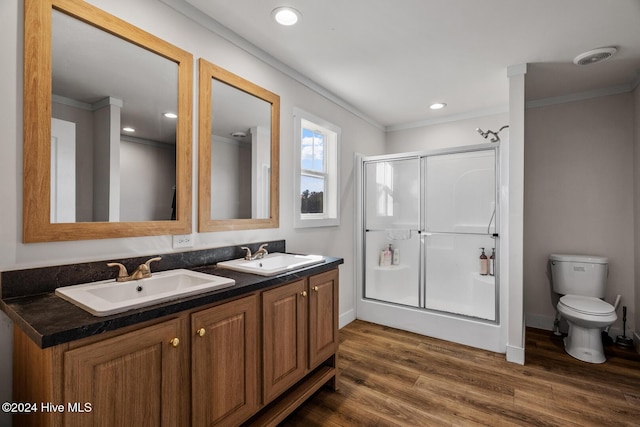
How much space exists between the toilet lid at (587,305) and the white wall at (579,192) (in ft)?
1.69

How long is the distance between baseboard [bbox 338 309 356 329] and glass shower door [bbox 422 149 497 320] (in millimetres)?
824

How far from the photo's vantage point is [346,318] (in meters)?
3.45

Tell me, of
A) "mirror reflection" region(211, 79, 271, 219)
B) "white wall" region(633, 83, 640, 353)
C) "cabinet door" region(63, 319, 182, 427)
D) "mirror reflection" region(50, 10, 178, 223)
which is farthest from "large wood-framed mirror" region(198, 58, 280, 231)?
"white wall" region(633, 83, 640, 353)

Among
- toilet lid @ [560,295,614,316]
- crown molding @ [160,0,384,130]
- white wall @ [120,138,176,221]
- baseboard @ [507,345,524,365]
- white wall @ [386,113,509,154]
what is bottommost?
baseboard @ [507,345,524,365]

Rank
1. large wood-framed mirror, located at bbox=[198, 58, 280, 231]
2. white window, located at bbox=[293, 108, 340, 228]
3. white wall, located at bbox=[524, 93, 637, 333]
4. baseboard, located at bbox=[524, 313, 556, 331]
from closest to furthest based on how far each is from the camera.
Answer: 1. large wood-framed mirror, located at bbox=[198, 58, 280, 231]
2. white window, located at bbox=[293, 108, 340, 228]
3. white wall, located at bbox=[524, 93, 637, 333]
4. baseboard, located at bbox=[524, 313, 556, 331]

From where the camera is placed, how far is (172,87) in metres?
1.80

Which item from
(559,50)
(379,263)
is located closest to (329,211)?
(379,263)

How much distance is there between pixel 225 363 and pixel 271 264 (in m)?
0.84

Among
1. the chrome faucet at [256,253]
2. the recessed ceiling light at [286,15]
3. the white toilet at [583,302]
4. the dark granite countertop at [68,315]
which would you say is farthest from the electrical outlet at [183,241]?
the white toilet at [583,302]

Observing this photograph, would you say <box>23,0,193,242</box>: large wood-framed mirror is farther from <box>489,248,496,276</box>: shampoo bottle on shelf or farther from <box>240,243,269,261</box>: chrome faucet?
<box>489,248,496,276</box>: shampoo bottle on shelf

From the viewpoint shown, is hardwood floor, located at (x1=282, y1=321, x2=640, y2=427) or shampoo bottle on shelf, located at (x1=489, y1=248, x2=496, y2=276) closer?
hardwood floor, located at (x1=282, y1=321, x2=640, y2=427)

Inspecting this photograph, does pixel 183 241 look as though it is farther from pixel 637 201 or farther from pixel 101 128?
pixel 637 201

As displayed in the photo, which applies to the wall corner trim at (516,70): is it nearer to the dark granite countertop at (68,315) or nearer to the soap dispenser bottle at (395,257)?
the soap dispenser bottle at (395,257)

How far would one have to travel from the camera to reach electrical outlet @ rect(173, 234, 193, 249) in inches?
71.1
